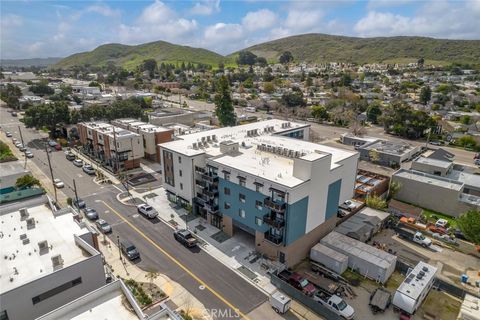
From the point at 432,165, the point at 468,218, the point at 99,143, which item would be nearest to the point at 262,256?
the point at 468,218

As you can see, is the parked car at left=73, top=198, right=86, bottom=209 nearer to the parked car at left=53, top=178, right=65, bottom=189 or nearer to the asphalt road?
the asphalt road

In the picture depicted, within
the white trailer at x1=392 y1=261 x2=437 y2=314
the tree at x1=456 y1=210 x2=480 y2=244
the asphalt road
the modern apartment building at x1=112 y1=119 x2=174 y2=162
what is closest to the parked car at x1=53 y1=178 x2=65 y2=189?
the asphalt road

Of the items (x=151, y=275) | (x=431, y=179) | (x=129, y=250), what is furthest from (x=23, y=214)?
(x=431, y=179)

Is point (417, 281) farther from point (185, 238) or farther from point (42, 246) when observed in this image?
point (42, 246)

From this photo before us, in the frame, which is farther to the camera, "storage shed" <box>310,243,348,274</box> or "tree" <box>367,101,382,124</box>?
"tree" <box>367,101,382,124</box>

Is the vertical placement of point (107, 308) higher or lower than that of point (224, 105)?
lower

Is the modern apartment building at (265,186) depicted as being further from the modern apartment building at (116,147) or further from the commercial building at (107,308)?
the modern apartment building at (116,147)
